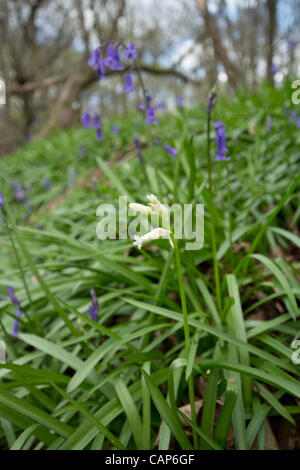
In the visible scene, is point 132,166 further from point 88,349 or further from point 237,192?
point 88,349

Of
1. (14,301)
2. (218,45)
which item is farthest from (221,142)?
(218,45)

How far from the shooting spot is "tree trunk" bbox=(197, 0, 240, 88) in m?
5.20

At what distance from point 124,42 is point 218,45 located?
95.0 inches

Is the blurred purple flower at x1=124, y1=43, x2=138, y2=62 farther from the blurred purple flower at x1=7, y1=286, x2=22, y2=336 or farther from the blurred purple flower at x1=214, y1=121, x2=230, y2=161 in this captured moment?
the blurred purple flower at x1=7, y1=286, x2=22, y2=336

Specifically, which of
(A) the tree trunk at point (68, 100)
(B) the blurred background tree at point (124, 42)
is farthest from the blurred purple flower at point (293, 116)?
(A) the tree trunk at point (68, 100)

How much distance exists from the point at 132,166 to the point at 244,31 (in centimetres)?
1633

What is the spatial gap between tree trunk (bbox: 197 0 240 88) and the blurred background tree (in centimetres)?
1

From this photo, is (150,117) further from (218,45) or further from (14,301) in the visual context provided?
(218,45)

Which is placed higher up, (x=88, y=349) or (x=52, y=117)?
(x=52, y=117)

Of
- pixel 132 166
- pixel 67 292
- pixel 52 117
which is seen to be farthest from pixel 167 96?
pixel 67 292

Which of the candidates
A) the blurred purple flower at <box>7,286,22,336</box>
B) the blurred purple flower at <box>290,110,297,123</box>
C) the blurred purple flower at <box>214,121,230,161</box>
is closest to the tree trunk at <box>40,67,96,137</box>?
the blurred purple flower at <box>290,110,297,123</box>

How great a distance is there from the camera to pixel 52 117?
8.97 meters

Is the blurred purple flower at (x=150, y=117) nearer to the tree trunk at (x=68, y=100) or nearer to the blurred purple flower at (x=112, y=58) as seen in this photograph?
the blurred purple flower at (x=112, y=58)

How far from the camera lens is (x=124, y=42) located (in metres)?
4.14
